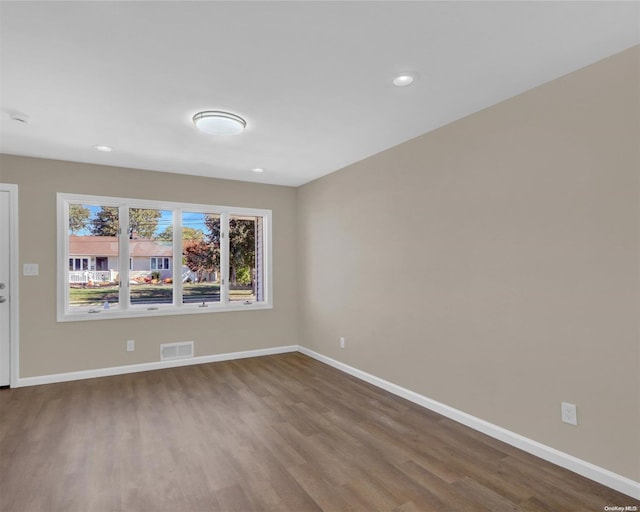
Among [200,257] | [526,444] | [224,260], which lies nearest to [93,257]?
[200,257]

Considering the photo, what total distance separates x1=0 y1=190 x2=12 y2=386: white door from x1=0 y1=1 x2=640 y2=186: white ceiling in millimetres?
862

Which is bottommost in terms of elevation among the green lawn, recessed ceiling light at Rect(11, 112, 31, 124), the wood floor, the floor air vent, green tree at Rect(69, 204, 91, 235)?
the wood floor

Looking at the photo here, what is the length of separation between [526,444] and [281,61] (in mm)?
3026

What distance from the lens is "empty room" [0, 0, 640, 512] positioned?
1921mm

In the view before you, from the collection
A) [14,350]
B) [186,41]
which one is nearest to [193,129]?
[186,41]

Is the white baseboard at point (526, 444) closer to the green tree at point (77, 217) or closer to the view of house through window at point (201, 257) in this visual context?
the view of house through window at point (201, 257)

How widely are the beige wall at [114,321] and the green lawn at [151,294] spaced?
235mm

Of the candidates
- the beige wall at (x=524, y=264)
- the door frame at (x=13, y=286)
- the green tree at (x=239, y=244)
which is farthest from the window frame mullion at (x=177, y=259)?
the beige wall at (x=524, y=264)

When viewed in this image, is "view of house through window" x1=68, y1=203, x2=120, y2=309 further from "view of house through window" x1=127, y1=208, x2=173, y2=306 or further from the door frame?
the door frame

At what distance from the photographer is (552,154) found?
233 centimetres

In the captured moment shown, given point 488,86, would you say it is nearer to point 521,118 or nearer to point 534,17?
point 521,118

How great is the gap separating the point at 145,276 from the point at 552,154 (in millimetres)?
4471

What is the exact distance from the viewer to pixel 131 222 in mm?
4422

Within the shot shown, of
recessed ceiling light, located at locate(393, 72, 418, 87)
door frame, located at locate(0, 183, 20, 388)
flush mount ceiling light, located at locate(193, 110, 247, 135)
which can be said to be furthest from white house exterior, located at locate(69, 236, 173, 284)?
recessed ceiling light, located at locate(393, 72, 418, 87)
